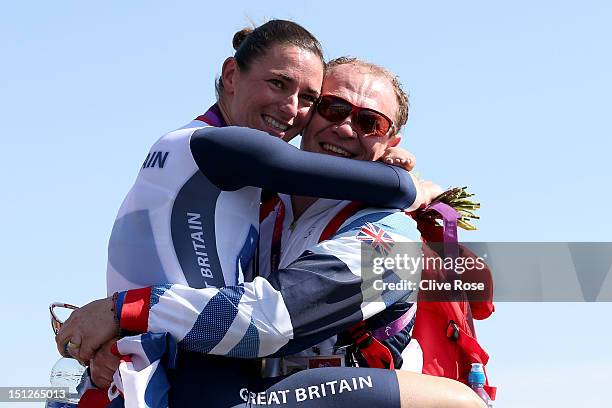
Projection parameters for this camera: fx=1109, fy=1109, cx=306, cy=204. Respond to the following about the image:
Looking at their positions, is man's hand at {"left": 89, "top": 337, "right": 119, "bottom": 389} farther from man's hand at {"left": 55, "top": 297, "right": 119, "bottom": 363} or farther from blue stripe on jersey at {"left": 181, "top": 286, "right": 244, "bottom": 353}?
blue stripe on jersey at {"left": 181, "top": 286, "right": 244, "bottom": 353}

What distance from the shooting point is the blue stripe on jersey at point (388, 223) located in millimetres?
5918

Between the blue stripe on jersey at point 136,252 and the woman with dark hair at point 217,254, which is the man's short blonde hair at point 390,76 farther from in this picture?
the blue stripe on jersey at point 136,252

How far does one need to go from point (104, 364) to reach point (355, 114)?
2.20 m

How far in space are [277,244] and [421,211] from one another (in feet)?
3.00

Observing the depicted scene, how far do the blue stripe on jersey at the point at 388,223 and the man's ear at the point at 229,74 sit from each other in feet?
3.57

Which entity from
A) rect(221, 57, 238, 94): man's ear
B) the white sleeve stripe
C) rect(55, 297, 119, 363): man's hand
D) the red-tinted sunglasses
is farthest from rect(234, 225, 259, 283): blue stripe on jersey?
the red-tinted sunglasses

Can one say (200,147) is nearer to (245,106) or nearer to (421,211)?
(245,106)

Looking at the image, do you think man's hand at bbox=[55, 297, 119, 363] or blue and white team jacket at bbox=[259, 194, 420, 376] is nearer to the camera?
man's hand at bbox=[55, 297, 119, 363]

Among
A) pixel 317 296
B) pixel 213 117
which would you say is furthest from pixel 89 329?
pixel 213 117

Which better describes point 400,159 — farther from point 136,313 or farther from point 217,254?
point 136,313

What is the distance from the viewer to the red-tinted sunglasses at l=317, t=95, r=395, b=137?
21.7ft

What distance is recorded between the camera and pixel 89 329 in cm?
541

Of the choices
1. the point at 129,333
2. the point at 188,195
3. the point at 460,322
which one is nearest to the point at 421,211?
the point at 460,322

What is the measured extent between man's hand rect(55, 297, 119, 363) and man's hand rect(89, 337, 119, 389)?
0.03 meters
